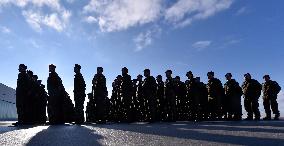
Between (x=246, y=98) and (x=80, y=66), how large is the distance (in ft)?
22.8

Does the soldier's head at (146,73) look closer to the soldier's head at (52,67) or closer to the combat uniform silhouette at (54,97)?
the combat uniform silhouette at (54,97)

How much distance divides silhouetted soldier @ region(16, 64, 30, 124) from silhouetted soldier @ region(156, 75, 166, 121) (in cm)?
534

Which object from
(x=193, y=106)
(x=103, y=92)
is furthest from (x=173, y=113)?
(x=103, y=92)

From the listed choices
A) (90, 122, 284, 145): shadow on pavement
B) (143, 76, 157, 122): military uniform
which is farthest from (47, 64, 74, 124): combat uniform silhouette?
(90, 122, 284, 145): shadow on pavement

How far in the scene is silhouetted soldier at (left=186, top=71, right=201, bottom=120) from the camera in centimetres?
1648

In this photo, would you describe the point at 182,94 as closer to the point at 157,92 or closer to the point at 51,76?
the point at 157,92

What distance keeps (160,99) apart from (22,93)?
5.77 metres

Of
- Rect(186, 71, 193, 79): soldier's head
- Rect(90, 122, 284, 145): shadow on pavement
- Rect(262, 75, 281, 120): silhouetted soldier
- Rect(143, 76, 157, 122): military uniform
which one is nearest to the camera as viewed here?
Rect(90, 122, 284, 145): shadow on pavement

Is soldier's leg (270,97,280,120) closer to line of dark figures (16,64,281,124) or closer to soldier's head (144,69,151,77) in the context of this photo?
line of dark figures (16,64,281,124)

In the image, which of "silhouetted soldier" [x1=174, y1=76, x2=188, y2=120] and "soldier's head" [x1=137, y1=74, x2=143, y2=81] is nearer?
"soldier's head" [x1=137, y1=74, x2=143, y2=81]

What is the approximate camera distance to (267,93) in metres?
16.2

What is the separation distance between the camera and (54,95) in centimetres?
1346

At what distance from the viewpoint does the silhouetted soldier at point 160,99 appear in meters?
16.3

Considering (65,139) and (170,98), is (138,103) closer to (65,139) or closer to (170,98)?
(170,98)
